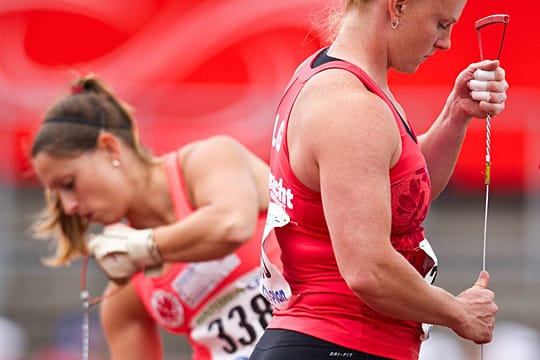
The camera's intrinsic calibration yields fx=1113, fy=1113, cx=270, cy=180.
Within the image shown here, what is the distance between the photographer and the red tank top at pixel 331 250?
83.0 inches

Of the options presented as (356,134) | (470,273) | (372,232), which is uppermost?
(356,134)

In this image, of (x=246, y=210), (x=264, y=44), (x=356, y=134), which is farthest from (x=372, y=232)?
(x=264, y=44)

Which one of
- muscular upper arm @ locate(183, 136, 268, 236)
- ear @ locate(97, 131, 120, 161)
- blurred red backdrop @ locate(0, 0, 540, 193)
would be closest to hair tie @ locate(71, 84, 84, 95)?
ear @ locate(97, 131, 120, 161)

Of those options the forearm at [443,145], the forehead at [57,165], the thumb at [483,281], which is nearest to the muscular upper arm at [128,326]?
the forehead at [57,165]

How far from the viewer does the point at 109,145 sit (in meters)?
3.49

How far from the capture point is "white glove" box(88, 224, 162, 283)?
3.19 metres

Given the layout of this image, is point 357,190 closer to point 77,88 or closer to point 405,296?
point 405,296

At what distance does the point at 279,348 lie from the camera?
7.14ft

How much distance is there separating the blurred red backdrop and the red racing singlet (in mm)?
3878

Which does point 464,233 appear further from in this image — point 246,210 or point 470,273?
point 246,210

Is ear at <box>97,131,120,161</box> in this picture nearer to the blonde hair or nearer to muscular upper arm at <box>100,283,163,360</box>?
the blonde hair

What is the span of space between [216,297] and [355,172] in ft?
4.97

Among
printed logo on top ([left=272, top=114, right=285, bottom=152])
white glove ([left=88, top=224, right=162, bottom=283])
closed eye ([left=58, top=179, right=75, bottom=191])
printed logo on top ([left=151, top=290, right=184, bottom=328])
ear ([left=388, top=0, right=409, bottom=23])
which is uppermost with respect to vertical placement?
ear ([left=388, top=0, right=409, bottom=23])

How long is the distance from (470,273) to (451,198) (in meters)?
0.67
